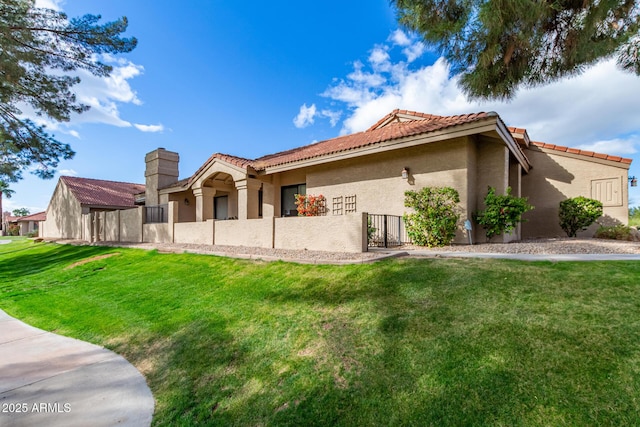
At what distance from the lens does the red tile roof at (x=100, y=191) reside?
2383 cm

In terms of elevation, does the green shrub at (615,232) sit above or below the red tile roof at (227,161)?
below

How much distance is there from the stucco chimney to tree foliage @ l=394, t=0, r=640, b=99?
661 inches

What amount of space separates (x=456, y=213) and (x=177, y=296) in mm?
7905

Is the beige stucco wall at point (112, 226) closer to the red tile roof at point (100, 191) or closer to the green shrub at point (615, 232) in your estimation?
the red tile roof at point (100, 191)

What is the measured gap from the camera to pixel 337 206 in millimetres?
11789

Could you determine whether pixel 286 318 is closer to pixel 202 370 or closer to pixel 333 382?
pixel 202 370

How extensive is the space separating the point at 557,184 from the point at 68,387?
1631 cm

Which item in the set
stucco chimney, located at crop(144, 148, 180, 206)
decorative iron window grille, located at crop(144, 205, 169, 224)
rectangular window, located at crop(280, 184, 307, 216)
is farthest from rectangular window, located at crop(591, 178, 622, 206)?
stucco chimney, located at crop(144, 148, 180, 206)

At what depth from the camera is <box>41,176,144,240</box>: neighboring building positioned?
2297cm

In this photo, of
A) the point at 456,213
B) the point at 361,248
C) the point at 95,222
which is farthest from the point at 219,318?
the point at 95,222

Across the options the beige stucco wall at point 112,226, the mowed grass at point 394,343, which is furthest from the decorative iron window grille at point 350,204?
the beige stucco wall at point 112,226

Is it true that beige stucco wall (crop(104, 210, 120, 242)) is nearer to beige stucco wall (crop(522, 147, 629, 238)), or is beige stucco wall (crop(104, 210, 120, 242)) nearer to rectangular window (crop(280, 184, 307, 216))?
rectangular window (crop(280, 184, 307, 216))

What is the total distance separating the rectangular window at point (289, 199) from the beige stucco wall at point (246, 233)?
3.35 m

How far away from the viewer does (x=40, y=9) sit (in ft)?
35.9
